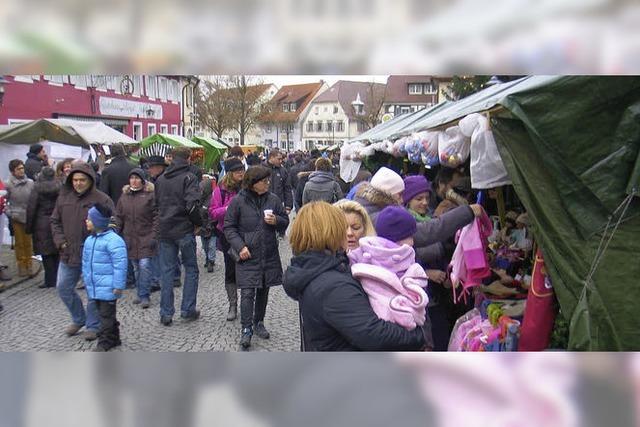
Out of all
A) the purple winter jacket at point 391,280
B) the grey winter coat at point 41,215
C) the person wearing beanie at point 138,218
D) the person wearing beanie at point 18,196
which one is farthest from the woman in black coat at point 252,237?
the person wearing beanie at point 18,196

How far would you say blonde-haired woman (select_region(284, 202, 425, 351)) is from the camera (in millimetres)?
2217

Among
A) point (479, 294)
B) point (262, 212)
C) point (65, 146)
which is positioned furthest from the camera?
point (65, 146)

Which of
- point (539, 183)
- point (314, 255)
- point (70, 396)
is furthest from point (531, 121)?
point (70, 396)

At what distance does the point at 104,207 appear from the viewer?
16.8 ft

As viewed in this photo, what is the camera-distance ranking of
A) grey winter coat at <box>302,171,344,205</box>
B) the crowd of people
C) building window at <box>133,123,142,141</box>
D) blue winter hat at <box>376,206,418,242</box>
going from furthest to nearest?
building window at <box>133,123,142,141</box> → grey winter coat at <box>302,171,344,205</box> → blue winter hat at <box>376,206,418,242</box> → the crowd of people

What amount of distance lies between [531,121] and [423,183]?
184cm

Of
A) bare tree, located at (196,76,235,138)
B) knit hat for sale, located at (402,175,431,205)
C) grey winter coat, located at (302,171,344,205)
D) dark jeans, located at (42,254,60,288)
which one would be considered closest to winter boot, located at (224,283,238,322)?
grey winter coat, located at (302,171,344,205)

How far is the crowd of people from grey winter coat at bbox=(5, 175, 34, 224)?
0.01 metres

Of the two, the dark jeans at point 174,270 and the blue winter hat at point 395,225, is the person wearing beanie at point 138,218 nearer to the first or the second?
the dark jeans at point 174,270

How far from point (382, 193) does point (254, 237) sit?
1716 millimetres

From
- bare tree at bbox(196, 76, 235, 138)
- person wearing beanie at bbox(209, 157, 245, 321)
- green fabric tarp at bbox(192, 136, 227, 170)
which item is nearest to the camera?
person wearing beanie at bbox(209, 157, 245, 321)

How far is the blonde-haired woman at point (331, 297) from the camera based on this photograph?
2217 mm

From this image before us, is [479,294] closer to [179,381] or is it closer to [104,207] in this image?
[179,381]

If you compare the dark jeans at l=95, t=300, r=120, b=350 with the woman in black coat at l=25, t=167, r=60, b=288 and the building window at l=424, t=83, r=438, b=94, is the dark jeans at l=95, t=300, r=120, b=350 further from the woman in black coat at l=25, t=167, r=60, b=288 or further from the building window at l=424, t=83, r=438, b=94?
the building window at l=424, t=83, r=438, b=94
